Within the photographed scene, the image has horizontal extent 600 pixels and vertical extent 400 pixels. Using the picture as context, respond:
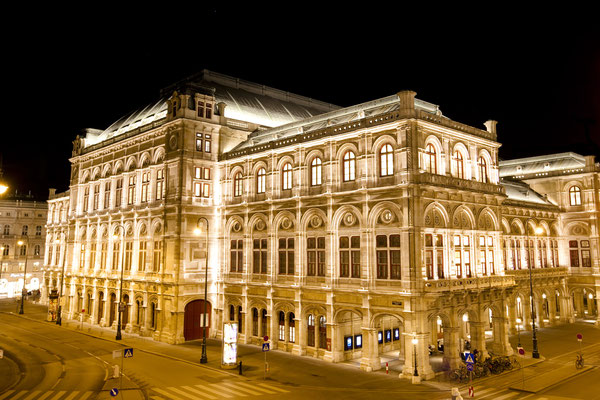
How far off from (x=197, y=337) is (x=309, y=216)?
1821 centimetres

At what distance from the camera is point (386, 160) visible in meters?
36.3

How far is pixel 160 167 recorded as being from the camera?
169 feet

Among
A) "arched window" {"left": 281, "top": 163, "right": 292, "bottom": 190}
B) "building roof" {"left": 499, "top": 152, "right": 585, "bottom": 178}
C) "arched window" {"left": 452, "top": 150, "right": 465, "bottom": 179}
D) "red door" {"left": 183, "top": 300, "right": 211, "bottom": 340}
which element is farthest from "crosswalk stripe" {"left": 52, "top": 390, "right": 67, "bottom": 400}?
"building roof" {"left": 499, "top": 152, "right": 585, "bottom": 178}

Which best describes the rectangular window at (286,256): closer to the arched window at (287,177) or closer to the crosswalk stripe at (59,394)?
the arched window at (287,177)

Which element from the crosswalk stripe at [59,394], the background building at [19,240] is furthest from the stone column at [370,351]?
the background building at [19,240]

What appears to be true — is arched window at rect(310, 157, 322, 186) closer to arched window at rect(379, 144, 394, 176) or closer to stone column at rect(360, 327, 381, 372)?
arched window at rect(379, 144, 394, 176)

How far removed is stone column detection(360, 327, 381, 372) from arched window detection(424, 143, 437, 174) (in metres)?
13.1

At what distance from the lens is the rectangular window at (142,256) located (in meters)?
52.4

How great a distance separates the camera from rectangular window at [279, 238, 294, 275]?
42625mm

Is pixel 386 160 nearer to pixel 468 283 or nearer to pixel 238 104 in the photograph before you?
pixel 468 283

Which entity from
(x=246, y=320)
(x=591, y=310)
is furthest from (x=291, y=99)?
(x=591, y=310)

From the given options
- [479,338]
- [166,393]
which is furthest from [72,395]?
[479,338]

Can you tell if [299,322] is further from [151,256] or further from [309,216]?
[151,256]

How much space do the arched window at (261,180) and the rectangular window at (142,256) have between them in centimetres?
1542
